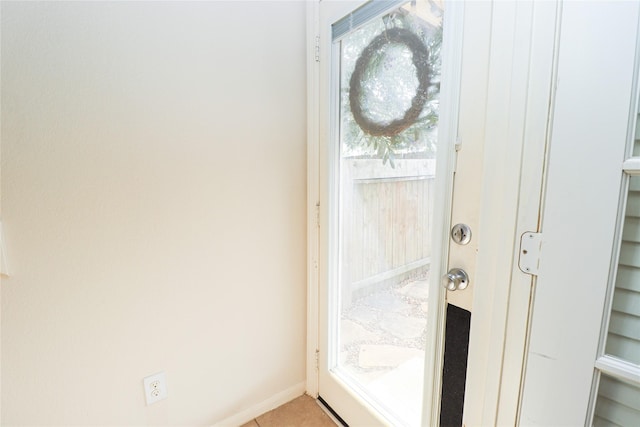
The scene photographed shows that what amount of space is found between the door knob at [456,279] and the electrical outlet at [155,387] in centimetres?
118

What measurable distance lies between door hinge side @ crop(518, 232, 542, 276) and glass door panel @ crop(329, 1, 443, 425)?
29 centimetres

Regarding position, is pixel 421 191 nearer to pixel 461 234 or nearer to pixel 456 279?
pixel 461 234

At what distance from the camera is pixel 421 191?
1.01 m

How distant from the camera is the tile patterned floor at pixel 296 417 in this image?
143 cm

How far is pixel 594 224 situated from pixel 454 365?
59cm

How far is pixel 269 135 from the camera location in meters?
1.34

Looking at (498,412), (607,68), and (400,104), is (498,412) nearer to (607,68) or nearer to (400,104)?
(607,68)

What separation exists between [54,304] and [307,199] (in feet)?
3.44

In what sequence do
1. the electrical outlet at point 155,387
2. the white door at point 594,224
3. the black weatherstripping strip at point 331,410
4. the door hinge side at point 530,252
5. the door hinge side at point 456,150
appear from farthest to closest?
the black weatherstripping strip at point 331,410
the electrical outlet at point 155,387
the door hinge side at point 456,150
the door hinge side at point 530,252
the white door at point 594,224

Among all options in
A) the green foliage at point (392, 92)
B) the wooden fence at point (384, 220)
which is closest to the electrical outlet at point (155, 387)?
the wooden fence at point (384, 220)

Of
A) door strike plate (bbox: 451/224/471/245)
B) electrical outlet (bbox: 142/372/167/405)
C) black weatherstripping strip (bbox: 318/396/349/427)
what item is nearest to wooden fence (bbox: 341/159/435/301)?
door strike plate (bbox: 451/224/471/245)

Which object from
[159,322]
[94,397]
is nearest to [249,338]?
[159,322]

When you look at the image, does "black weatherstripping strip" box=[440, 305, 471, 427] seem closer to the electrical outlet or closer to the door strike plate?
the door strike plate

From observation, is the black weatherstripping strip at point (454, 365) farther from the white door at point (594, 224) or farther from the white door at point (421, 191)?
the white door at point (594, 224)
